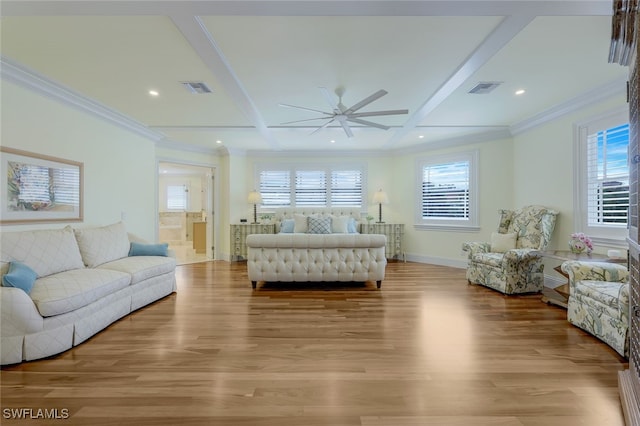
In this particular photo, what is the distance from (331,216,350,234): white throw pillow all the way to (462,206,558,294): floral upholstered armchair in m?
2.54

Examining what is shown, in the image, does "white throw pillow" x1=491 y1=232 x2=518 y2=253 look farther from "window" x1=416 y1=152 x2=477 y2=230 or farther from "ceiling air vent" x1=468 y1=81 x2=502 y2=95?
"ceiling air vent" x1=468 y1=81 x2=502 y2=95

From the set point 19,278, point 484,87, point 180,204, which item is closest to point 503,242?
point 484,87

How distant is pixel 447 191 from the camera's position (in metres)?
5.80

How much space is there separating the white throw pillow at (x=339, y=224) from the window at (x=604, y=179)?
3841 millimetres

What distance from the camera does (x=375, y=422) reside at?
5.03 ft

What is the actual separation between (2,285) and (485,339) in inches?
160

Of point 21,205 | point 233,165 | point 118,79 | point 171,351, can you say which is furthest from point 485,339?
point 233,165

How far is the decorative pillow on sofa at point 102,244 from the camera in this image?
3260mm

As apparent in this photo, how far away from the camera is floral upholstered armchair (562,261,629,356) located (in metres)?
2.17

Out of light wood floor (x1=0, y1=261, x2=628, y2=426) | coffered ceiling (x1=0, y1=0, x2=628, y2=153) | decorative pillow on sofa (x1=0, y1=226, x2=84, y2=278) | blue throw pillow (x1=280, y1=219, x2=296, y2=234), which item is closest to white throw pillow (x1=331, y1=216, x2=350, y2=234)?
blue throw pillow (x1=280, y1=219, x2=296, y2=234)

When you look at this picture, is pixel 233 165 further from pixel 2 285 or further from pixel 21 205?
pixel 2 285

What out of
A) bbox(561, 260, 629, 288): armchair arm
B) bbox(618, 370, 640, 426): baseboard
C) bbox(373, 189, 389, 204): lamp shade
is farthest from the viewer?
bbox(373, 189, 389, 204): lamp shade

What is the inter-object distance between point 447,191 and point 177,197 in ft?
28.1

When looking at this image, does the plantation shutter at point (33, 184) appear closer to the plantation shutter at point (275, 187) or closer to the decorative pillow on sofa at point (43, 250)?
the decorative pillow on sofa at point (43, 250)
